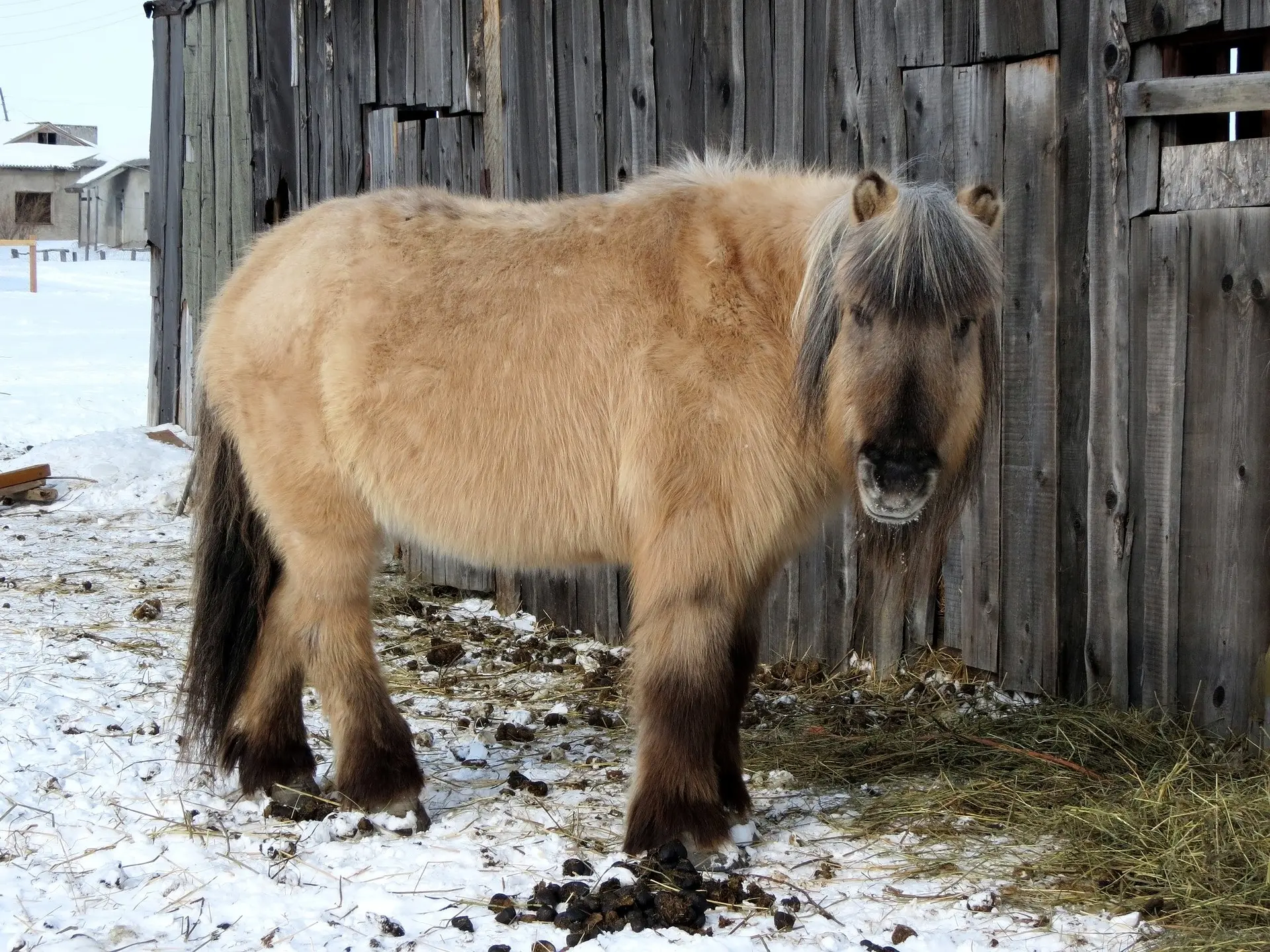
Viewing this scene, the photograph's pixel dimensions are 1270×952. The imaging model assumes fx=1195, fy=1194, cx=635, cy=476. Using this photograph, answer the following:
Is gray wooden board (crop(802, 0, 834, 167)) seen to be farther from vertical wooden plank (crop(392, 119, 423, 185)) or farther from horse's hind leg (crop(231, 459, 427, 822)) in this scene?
vertical wooden plank (crop(392, 119, 423, 185))

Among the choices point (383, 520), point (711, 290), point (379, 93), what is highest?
point (379, 93)

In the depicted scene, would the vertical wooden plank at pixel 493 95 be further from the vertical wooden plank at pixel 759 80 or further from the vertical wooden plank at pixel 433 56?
the vertical wooden plank at pixel 759 80

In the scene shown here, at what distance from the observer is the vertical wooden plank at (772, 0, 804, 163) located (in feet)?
18.4

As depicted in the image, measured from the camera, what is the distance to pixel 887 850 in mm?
3934

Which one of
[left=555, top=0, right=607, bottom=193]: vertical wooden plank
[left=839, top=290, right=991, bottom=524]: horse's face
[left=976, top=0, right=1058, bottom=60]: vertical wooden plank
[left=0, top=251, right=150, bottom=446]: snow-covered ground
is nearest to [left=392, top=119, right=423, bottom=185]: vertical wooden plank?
[left=555, top=0, right=607, bottom=193]: vertical wooden plank

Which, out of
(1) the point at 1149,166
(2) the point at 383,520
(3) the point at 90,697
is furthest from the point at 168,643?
(1) the point at 1149,166

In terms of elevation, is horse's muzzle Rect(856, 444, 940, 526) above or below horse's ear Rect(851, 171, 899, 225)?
below

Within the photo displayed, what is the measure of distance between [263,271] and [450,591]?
348cm

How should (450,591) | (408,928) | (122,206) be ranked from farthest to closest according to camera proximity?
(122,206) < (450,591) < (408,928)

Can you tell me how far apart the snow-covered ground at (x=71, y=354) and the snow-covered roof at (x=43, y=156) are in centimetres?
1692

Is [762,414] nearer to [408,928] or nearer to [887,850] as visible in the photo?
[887,850]

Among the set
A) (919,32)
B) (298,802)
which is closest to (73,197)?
(919,32)

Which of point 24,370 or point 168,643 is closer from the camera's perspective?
point 168,643

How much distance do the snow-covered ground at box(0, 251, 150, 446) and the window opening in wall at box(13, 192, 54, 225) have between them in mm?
16752
